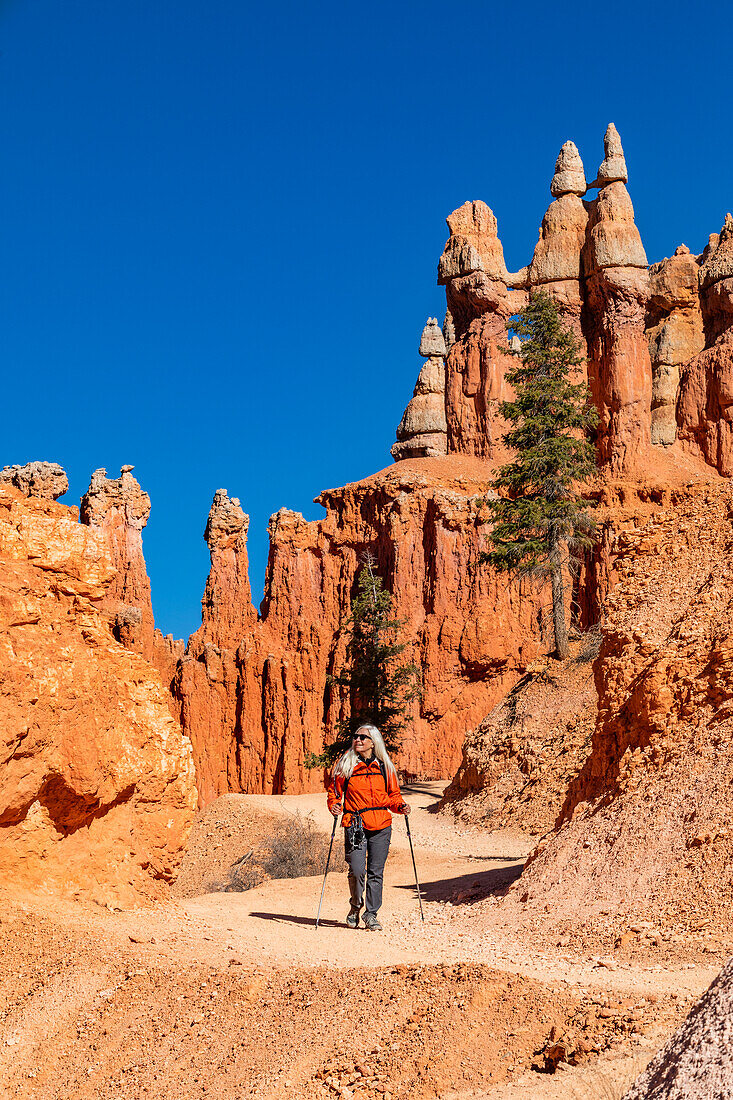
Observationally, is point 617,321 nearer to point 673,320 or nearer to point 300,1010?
point 673,320

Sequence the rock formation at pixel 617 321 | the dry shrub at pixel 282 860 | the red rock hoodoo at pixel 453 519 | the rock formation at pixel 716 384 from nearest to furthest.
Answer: the dry shrub at pixel 282 860 → the red rock hoodoo at pixel 453 519 → the rock formation at pixel 617 321 → the rock formation at pixel 716 384

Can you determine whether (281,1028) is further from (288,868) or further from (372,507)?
(372,507)

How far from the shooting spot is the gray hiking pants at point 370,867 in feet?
30.4

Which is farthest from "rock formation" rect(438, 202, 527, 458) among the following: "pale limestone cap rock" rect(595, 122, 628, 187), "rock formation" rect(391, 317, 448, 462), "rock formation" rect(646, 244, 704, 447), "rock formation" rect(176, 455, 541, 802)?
"rock formation" rect(646, 244, 704, 447)

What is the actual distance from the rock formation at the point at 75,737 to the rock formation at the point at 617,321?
32.0m

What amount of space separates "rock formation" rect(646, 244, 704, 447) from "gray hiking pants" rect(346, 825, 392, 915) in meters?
40.9

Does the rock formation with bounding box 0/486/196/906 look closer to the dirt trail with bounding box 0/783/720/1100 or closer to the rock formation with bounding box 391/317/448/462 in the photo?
the dirt trail with bounding box 0/783/720/1100

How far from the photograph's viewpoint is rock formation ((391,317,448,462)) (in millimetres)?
44594

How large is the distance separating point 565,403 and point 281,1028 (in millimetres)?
24948

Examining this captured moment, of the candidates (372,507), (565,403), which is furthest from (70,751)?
(372,507)

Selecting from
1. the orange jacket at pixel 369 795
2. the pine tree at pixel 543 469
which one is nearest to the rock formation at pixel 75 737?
the orange jacket at pixel 369 795

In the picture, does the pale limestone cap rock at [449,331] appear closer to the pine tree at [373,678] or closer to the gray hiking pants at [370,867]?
the pine tree at [373,678]

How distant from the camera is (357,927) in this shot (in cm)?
923

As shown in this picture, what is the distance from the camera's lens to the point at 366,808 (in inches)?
367
